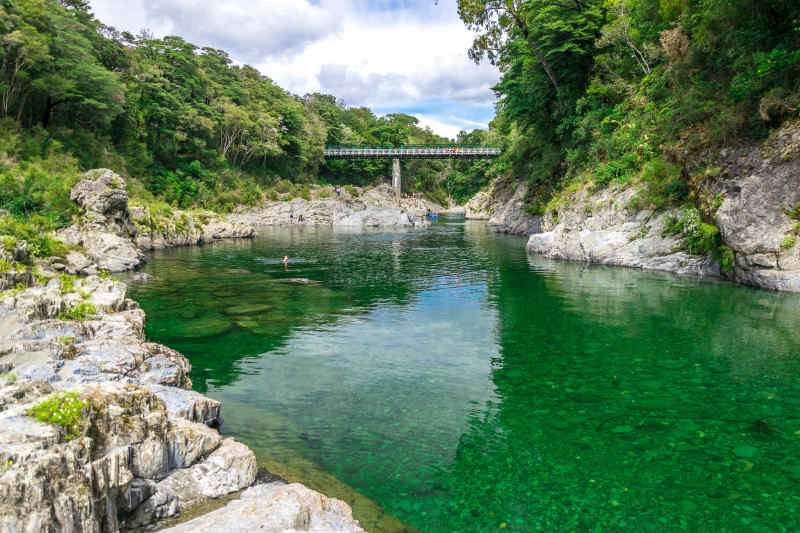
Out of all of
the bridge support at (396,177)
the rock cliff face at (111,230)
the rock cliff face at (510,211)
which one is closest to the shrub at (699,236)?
the rock cliff face at (510,211)

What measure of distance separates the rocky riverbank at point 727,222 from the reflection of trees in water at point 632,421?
75.6 inches

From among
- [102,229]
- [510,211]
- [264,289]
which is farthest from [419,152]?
Result: [264,289]

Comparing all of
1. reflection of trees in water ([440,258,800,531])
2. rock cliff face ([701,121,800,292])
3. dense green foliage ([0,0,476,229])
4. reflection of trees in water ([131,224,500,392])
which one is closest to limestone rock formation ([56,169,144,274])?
dense green foliage ([0,0,476,229])

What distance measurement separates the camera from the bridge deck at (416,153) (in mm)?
76000

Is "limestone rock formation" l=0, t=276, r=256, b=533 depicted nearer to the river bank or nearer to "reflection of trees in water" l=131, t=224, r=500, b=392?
the river bank

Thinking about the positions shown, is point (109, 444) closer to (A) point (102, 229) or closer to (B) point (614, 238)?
(B) point (614, 238)

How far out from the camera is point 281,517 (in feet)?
15.0

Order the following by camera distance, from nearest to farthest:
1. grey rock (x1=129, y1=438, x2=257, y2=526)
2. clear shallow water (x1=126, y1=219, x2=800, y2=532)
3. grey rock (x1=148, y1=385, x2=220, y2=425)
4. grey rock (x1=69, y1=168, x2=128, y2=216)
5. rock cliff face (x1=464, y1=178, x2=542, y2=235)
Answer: grey rock (x1=129, y1=438, x2=257, y2=526) < clear shallow water (x1=126, y1=219, x2=800, y2=532) < grey rock (x1=148, y1=385, x2=220, y2=425) < grey rock (x1=69, y1=168, x2=128, y2=216) < rock cliff face (x1=464, y1=178, x2=542, y2=235)

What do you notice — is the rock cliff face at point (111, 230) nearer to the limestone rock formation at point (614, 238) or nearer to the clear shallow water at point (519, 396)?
the clear shallow water at point (519, 396)

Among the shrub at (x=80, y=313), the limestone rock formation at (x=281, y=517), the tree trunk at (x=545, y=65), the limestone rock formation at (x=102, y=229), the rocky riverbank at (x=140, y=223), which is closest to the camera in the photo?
the limestone rock formation at (x=281, y=517)

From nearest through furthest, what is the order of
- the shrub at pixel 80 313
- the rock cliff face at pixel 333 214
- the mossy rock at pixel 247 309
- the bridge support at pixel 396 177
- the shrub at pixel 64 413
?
1. the shrub at pixel 64 413
2. the shrub at pixel 80 313
3. the mossy rock at pixel 247 309
4. the rock cliff face at pixel 333 214
5. the bridge support at pixel 396 177

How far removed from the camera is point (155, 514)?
5.15 meters

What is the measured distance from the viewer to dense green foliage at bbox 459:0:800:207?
17531mm

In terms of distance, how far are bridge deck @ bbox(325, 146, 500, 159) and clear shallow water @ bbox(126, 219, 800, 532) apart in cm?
5868
